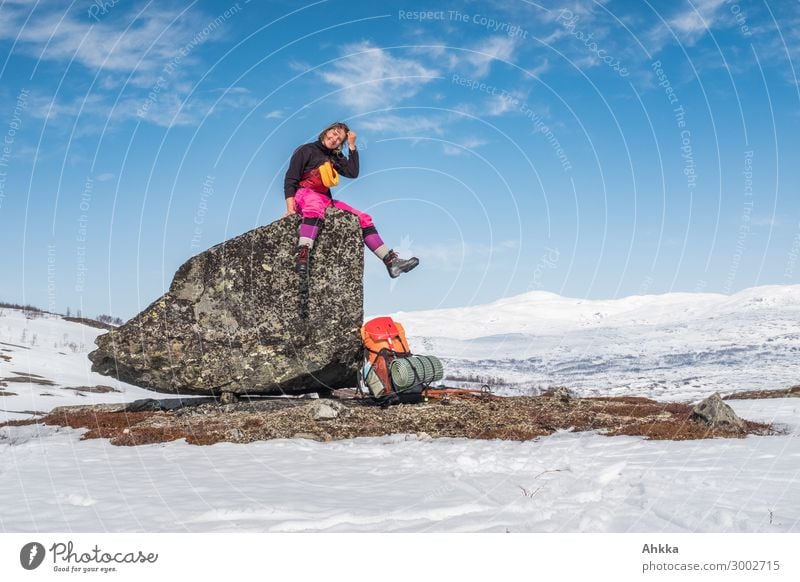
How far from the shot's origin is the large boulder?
14.7m

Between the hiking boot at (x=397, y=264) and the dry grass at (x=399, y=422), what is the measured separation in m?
3.31

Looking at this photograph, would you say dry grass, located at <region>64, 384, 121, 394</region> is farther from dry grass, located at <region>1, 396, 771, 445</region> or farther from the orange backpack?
the orange backpack

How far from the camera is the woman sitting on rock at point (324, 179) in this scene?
582 inches

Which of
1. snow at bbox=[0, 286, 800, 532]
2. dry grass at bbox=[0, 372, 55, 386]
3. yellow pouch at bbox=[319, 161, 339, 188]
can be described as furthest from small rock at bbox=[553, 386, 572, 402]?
dry grass at bbox=[0, 372, 55, 386]

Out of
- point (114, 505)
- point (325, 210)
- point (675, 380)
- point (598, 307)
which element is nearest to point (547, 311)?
point (598, 307)

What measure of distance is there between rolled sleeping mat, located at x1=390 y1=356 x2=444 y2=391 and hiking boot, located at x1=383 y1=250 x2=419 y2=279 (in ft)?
7.07

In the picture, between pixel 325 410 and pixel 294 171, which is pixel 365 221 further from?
pixel 325 410

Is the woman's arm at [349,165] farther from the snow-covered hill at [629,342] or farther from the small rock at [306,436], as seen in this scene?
the snow-covered hill at [629,342]

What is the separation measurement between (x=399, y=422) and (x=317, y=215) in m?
5.61

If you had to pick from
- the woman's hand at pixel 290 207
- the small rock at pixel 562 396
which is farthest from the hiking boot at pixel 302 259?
the small rock at pixel 562 396

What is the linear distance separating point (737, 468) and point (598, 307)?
123 meters

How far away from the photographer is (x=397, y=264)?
14789 mm

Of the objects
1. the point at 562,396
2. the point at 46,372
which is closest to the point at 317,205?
the point at 562,396
